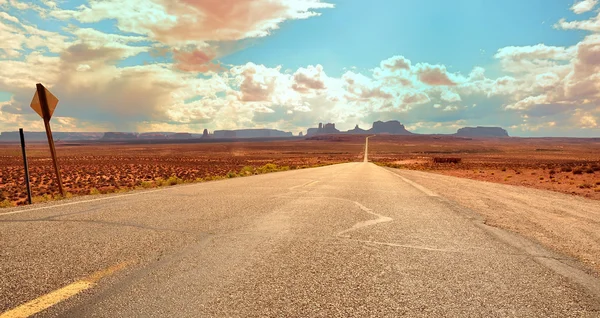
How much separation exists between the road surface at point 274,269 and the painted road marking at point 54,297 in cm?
1

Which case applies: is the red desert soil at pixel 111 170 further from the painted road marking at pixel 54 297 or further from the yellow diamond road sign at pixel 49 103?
the painted road marking at pixel 54 297

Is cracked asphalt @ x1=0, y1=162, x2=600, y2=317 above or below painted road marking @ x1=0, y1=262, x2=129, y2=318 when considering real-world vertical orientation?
below

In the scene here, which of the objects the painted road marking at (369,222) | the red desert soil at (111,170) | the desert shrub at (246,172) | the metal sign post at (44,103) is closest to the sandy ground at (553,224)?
the painted road marking at (369,222)

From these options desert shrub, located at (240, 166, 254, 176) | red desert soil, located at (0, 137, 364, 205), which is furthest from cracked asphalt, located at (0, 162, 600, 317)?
desert shrub, located at (240, 166, 254, 176)

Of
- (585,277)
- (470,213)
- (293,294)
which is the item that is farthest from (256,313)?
(470,213)

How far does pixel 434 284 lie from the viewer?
9.82 ft

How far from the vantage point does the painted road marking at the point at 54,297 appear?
2.33m

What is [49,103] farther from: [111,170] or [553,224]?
[111,170]

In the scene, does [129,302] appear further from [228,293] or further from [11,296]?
[11,296]

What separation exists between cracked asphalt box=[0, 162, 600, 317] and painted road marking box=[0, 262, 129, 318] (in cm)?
7

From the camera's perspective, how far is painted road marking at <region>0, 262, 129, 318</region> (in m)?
2.33

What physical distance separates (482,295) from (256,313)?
192 cm

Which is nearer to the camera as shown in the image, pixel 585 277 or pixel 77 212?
pixel 585 277

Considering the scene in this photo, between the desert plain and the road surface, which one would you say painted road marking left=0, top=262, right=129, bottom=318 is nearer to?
the road surface
